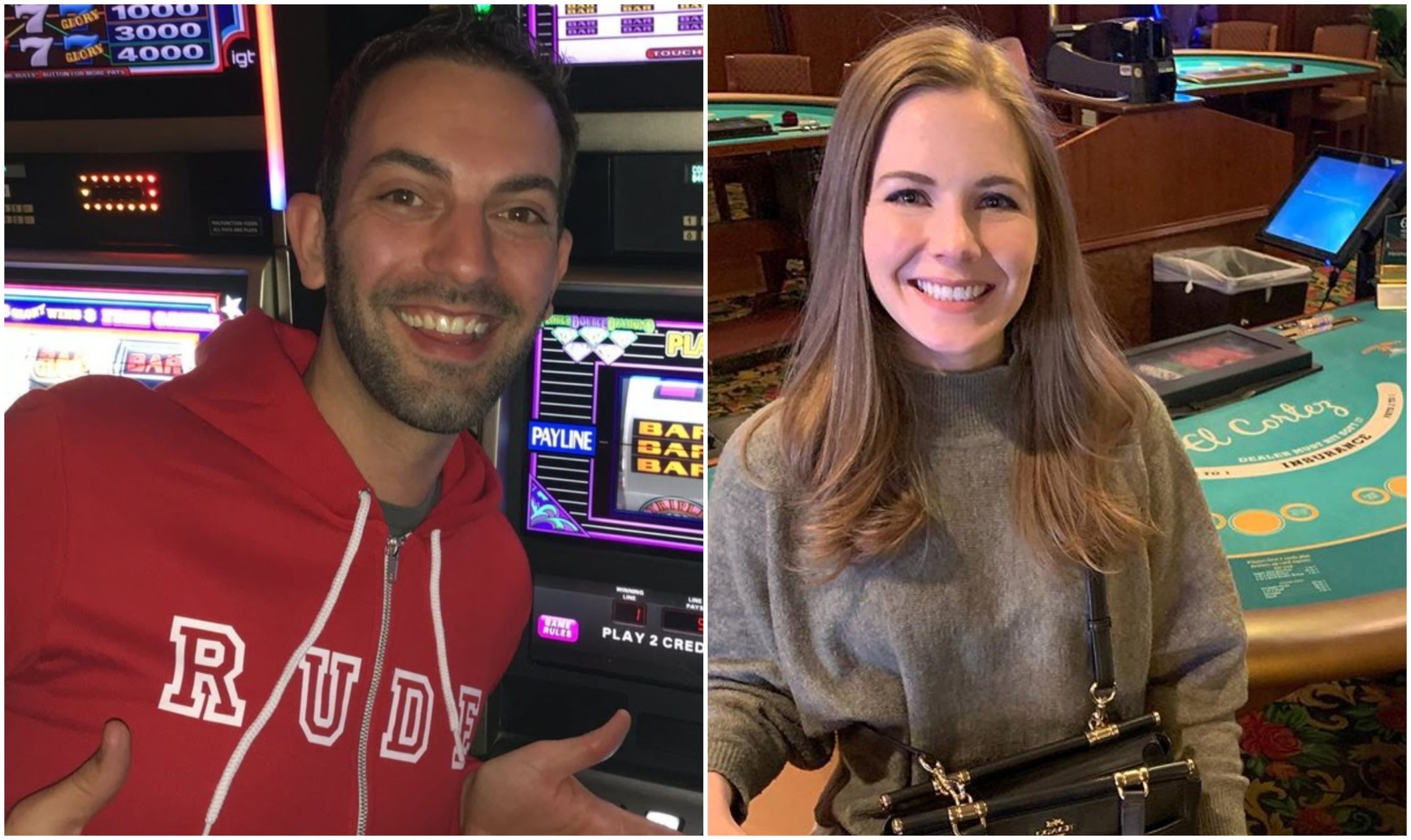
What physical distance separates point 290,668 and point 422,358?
1.14 ft

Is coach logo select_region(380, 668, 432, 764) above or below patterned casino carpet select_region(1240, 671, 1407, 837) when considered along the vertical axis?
above

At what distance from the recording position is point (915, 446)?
1222 millimetres

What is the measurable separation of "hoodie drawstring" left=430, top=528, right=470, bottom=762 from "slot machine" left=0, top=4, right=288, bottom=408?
0.33m

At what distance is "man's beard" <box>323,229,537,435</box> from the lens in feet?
3.66

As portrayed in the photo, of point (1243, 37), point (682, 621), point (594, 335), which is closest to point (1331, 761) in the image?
point (682, 621)

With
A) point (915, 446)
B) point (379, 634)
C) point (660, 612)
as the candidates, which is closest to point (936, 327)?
point (915, 446)

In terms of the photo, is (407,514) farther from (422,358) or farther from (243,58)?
(243,58)

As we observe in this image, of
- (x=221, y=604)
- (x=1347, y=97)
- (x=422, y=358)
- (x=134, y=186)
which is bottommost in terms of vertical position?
(x=221, y=604)

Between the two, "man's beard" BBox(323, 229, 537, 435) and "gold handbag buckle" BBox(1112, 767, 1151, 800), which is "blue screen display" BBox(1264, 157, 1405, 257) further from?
"man's beard" BBox(323, 229, 537, 435)

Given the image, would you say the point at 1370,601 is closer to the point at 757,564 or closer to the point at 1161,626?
the point at 1161,626

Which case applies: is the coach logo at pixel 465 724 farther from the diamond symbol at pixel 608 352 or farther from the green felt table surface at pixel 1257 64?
the green felt table surface at pixel 1257 64

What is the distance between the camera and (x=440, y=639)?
3.89ft

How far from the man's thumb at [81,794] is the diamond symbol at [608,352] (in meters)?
0.60

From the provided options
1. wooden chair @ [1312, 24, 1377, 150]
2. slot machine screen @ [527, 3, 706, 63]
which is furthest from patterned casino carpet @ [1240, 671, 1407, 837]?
wooden chair @ [1312, 24, 1377, 150]
